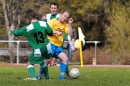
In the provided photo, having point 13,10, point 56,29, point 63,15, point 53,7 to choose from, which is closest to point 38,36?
point 56,29

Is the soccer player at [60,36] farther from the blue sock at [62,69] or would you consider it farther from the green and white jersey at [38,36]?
the green and white jersey at [38,36]

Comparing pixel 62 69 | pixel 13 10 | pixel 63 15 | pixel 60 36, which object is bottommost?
pixel 62 69

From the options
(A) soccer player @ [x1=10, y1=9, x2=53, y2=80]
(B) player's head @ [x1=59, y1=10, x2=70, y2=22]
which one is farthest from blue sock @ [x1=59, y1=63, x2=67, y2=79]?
(B) player's head @ [x1=59, y1=10, x2=70, y2=22]

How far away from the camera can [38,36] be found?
1205 cm

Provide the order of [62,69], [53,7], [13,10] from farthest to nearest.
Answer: [13,10]
[53,7]
[62,69]

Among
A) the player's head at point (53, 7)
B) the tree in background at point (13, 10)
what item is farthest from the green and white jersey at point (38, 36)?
the tree in background at point (13, 10)

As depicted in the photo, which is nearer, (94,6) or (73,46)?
(73,46)

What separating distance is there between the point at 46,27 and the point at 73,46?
1149cm

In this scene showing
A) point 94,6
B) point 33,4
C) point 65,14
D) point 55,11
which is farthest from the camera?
point 94,6

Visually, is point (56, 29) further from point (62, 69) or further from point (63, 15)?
point (62, 69)

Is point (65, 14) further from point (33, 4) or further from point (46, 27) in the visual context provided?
point (33, 4)

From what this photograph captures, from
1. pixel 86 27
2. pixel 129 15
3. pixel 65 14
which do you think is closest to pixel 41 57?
pixel 65 14

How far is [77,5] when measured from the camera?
4141 centimetres

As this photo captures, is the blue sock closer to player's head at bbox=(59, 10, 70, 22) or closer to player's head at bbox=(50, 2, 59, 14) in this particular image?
player's head at bbox=(59, 10, 70, 22)
